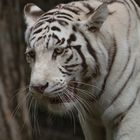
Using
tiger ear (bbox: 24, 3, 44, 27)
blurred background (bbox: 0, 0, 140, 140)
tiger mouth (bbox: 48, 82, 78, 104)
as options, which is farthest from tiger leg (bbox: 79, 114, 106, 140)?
blurred background (bbox: 0, 0, 140, 140)

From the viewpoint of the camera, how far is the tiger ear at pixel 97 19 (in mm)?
4227

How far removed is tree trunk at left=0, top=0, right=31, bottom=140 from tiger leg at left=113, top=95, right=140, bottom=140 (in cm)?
232

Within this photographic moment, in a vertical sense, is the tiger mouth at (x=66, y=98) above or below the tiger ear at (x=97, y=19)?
below

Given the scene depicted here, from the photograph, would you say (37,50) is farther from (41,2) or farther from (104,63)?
(41,2)

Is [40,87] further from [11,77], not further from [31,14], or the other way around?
[11,77]

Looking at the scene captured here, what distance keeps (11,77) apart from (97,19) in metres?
2.73

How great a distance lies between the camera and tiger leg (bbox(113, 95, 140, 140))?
4.46 m

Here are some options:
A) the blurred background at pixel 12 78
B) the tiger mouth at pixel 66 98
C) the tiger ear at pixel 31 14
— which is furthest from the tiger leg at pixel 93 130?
the blurred background at pixel 12 78

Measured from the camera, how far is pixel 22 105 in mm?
6754

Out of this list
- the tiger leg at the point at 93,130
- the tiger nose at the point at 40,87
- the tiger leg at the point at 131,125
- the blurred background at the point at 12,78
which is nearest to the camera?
the tiger nose at the point at 40,87

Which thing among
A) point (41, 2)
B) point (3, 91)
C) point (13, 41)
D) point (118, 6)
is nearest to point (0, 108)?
point (3, 91)

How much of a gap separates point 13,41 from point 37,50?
2.90 m

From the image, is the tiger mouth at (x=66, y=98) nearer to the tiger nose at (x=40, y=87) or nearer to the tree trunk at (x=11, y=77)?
the tiger nose at (x=40, y=87)

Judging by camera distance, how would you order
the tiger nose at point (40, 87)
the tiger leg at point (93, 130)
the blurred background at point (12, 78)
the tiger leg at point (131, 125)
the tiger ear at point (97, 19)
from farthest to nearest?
the blurred background at point (12, 78), the tiger leg at point (93, 130), the tiger leg at point (131, 125), the tiger ear at point (97, 19), the tiger nose at point (40, 87)
